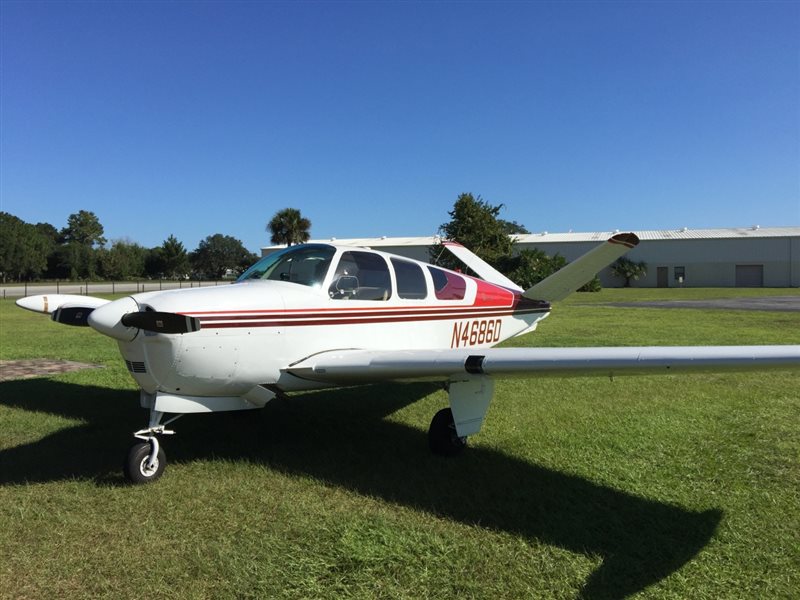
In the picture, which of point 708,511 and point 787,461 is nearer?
point 708,511

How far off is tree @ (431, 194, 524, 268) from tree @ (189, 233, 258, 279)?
77.8 metres

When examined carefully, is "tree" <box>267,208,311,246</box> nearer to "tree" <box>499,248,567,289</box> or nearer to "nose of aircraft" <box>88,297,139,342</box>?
"tree" <box>499,248,567,289</box>

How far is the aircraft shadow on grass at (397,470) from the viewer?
335 centimetres

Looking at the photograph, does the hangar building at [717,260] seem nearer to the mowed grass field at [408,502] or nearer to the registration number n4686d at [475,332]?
the registration number n4686d at [475,332]

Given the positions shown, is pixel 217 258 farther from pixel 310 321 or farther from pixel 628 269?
pixel 310 321

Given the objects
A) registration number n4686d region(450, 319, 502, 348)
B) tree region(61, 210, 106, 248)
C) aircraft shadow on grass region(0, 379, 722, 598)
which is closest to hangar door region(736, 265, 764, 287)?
registration number n4686d region(450, 319, 502, 348)

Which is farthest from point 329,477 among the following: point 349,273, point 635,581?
point 635,581

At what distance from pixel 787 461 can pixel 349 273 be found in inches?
168

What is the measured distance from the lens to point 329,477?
173 inches

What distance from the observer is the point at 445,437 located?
197 inches

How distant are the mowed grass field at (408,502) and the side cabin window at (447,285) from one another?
4.92 feet

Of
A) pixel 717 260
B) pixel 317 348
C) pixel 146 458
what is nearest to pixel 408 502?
pixel 317 348

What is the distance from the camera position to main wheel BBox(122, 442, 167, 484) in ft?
13.6

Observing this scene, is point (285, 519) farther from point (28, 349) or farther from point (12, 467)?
point (28, 349)
